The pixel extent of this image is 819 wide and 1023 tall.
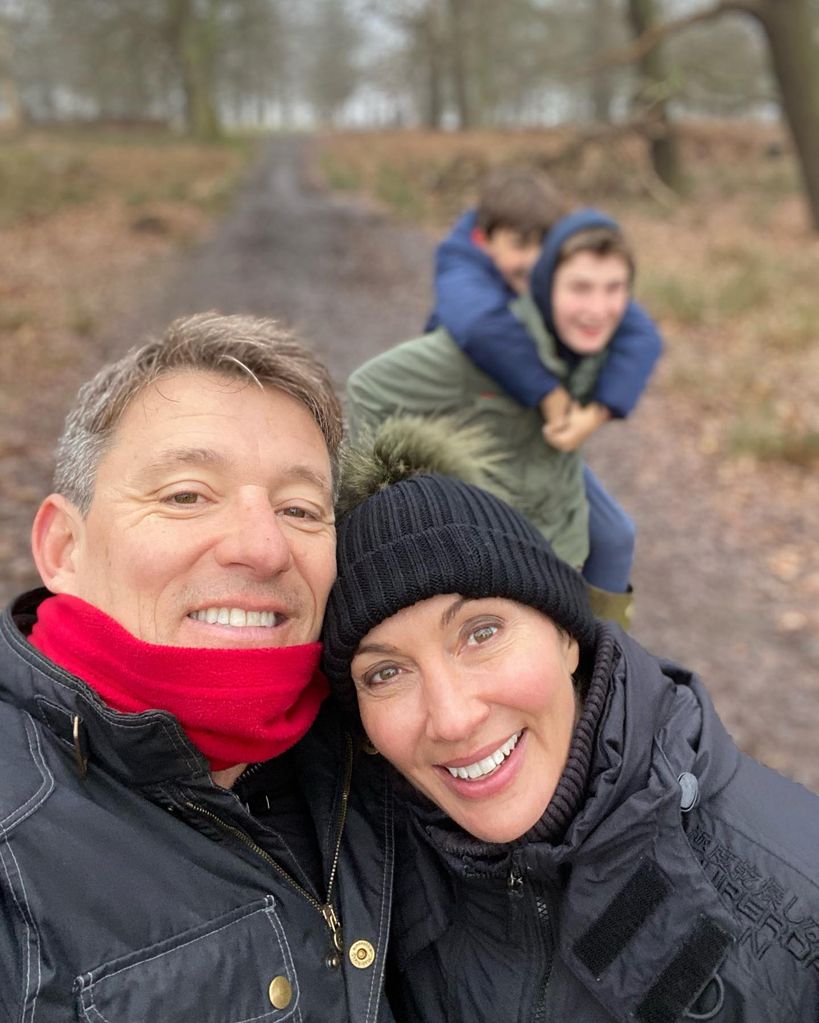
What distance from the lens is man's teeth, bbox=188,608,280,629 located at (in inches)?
66.7

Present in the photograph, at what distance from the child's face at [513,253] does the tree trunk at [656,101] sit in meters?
10.6

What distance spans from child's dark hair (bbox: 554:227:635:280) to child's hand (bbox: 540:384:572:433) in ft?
1.90

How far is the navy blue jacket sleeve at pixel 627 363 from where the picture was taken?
341cm

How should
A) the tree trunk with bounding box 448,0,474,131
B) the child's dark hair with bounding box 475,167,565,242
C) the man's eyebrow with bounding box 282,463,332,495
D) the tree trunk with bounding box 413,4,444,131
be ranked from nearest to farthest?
the man's eyebrow with bounding box 282,463,332,495 < the child's dark hair with bounding box 475,167,565,242 < the tree trunk with bounding box 413,4,444,131 < the tree trunk with bounding box 448,0,474,131

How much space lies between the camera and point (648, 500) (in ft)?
22.0

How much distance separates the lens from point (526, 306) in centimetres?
352

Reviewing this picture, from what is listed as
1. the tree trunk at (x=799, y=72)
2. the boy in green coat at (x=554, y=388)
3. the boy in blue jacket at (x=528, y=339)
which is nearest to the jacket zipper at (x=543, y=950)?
the boy in green coat at (x=554, y=388)

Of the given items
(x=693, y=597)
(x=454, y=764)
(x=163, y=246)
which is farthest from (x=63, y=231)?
(x=454, y=764)

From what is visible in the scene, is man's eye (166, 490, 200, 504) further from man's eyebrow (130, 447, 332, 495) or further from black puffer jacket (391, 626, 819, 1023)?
black puffer jacket (391, 626, 819, 1023)

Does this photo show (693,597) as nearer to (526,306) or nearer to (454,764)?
(526,306)

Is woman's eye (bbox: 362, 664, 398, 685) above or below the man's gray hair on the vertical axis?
below

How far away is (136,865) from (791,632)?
4623 mm

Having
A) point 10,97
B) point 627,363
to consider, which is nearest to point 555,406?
point 627,363

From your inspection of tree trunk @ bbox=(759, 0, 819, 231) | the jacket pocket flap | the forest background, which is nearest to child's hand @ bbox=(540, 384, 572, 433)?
the jacket pocket flap
